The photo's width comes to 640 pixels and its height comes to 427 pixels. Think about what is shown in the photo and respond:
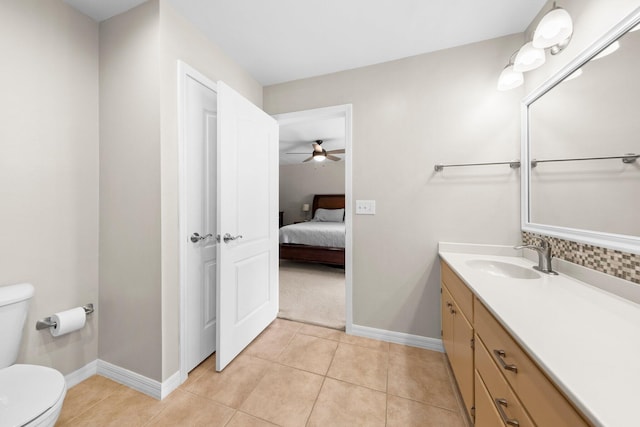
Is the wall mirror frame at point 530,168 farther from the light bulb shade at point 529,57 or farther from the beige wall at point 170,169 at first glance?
the beige wall at point 170,169

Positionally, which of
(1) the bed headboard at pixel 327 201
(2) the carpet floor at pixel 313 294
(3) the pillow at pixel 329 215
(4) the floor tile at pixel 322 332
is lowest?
(4) the floor tile at pixel 322 332

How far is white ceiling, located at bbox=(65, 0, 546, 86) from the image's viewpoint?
1.46 meters

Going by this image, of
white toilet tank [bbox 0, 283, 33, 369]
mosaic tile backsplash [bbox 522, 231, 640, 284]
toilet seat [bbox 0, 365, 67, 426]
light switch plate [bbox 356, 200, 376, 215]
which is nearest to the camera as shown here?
toilet seat [bbox 0, 365, 67, 426]

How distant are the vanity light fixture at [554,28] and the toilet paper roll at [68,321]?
3.04 metres

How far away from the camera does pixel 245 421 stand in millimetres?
1265

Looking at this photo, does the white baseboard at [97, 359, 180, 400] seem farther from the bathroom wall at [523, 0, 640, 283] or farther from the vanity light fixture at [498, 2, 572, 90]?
the vanity light fixture at [498, 2, 572, 90]

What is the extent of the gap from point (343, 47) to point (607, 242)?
6.51 ft

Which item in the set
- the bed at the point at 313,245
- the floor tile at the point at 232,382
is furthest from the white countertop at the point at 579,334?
the bed at the point at 313,245

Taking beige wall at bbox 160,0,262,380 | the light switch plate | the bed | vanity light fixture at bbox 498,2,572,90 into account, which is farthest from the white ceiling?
the bed

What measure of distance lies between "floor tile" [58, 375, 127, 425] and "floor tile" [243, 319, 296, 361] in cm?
83

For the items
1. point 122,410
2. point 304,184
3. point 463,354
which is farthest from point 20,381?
point 304,184

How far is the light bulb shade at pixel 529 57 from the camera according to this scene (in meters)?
1.34

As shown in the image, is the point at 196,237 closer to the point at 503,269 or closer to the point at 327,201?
the point at 503,269

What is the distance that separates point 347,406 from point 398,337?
81cm
